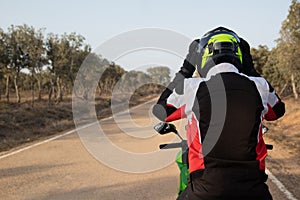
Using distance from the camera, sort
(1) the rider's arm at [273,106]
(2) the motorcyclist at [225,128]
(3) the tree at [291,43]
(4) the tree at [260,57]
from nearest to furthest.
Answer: (2) the motorcyclist at [225,128], (1) the rider's arm at [273,106], (3) the tree at [291,43], (4) the tree at [260,57]

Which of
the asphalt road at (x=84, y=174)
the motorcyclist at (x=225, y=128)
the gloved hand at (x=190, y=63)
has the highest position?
the gloved hand at (x=190, y=63)

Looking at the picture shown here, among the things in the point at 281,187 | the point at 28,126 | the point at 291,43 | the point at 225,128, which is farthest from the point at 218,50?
the point at 291,43

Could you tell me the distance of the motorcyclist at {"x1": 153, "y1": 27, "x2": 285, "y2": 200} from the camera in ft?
6.09

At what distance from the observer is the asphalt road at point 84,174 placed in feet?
17.3

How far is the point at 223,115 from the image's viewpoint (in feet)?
6.15

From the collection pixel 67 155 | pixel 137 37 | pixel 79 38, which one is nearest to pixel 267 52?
pixel 79 38

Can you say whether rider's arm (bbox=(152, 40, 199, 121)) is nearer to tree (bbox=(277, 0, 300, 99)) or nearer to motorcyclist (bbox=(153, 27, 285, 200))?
motorcyclist (bbox=(153, 27, 285, 200))

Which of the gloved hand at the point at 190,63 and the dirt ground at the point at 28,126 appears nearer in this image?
the gloved hand at the point at 190,63

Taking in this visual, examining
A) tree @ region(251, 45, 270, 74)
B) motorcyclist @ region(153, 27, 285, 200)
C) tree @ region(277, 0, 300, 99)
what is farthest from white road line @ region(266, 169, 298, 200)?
tree @ region(251, 45, 270, 74)

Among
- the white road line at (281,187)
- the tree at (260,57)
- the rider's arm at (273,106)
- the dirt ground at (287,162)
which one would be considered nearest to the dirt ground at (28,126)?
the dirt ground at (287,162)

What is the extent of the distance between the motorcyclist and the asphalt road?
10.7 feet

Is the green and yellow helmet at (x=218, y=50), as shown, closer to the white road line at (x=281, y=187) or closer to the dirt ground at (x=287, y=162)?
the white road line at (x=281, y=187)

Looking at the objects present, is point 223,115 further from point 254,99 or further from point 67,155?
point 67,155

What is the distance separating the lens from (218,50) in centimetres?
208
